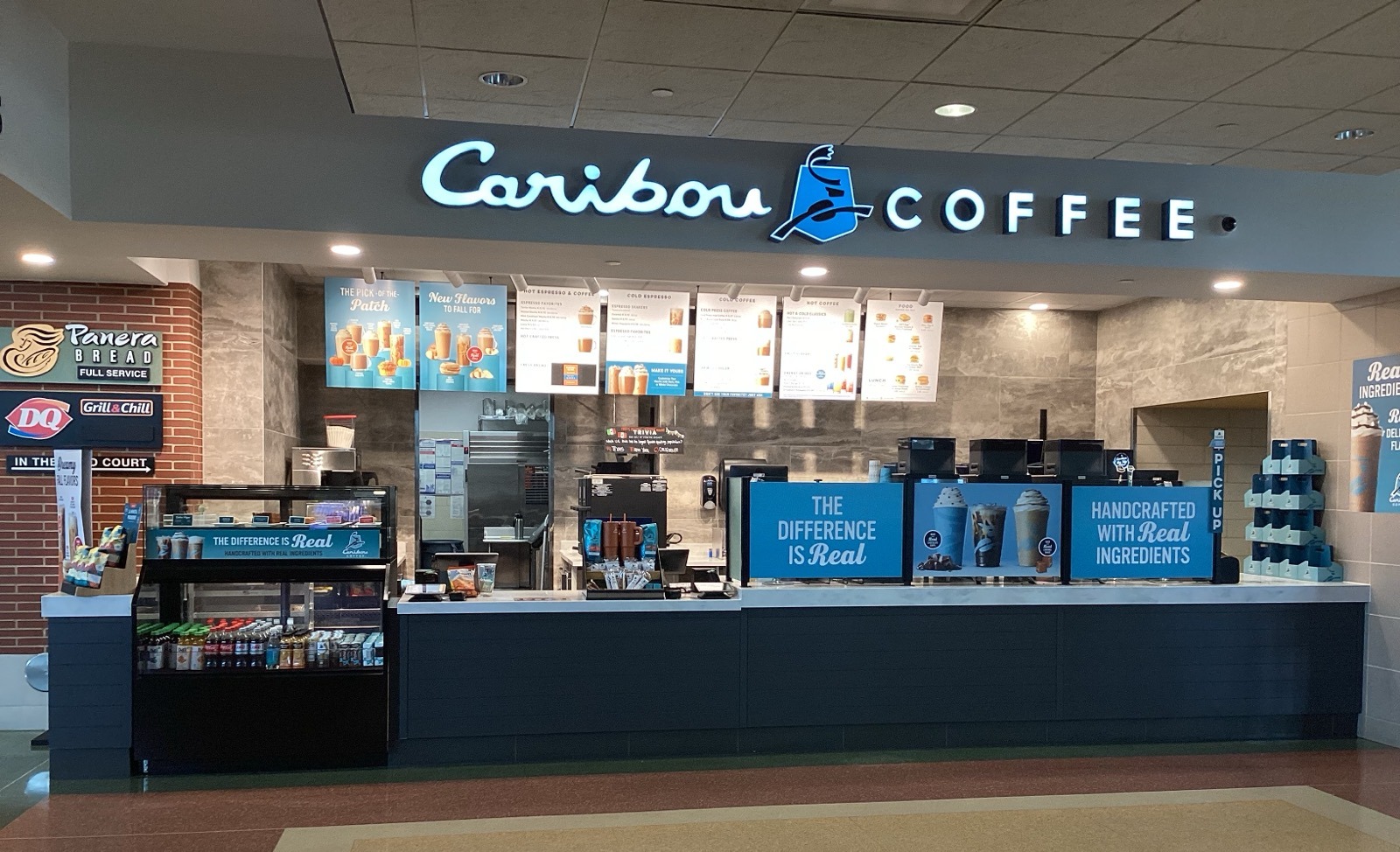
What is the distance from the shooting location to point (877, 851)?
4441 mm

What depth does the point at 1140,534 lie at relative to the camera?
6.38m

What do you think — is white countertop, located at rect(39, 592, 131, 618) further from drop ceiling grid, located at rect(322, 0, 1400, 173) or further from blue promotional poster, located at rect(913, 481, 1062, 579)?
blue promotional poster, located at rect(913, 481, 1062, 579)

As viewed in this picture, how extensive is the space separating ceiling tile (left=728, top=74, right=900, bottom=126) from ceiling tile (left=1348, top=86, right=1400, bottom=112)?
75.2 inches

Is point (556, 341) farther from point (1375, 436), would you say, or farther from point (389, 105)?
point (1375, 436)

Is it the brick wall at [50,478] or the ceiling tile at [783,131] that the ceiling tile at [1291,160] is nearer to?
the ceiling tile at [783,131]

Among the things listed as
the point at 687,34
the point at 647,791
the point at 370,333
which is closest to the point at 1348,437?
the point at 647,791

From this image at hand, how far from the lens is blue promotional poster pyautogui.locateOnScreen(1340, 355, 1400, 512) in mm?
6266

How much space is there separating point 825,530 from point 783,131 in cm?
233

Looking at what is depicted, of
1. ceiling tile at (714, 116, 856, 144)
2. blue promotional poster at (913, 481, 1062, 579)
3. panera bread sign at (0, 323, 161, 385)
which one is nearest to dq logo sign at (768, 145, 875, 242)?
ceiling tile at (714, 116, 856, 144)

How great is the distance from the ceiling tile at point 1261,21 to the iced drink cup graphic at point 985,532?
3.11 metres

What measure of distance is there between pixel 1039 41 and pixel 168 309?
5.46m

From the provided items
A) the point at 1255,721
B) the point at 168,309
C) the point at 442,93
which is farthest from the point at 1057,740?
the point at 168,309

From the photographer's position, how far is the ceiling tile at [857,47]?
141 inches

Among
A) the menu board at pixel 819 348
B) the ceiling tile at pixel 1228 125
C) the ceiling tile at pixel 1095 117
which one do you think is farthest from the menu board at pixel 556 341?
the ceiling tile at pixel 1228 125
